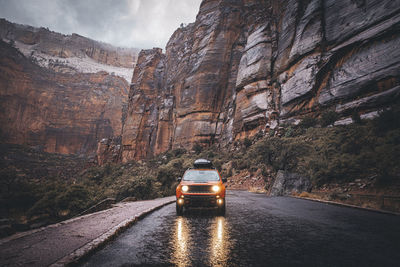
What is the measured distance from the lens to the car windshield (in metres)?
7.49

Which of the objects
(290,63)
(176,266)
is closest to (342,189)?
(176,266)

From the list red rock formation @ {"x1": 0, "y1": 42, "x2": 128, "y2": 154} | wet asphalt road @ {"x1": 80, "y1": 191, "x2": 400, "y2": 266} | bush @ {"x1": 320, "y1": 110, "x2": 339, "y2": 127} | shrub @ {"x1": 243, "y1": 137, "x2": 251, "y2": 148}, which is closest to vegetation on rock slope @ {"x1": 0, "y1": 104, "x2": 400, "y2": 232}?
bush @ {"x1": 320, "y1": 110, "x2": 339, "y2": 127}

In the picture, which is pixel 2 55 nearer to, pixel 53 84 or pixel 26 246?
pixel 53 84

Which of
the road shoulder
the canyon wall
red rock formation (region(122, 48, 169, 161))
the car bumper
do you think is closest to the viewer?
the road shoulder

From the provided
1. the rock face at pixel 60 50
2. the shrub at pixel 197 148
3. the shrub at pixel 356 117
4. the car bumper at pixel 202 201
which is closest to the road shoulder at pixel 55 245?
the car bumper at pixel 202 201

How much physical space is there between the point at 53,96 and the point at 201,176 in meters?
114

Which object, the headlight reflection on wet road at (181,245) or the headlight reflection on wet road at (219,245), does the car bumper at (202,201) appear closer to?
the headlight reflection on wet road at (181,245)

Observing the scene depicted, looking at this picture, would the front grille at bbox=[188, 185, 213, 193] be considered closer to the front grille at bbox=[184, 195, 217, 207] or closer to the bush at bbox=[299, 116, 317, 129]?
the front grille at bbox=[184, 195, 217, 207]

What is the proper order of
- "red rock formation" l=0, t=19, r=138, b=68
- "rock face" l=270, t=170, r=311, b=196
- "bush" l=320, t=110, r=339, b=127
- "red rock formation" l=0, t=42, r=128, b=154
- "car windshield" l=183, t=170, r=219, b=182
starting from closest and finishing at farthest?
1. "car windshield" l=183, t=170, r=219, b=182
2. "rock face" l=270, t=170, r=311, b=196
3. "bush" l=320, t=110, r=339, b=127
4. "red rock formation" l=0, t=42, r=128, b=154
5. "red rock formation" l=0, t=19, r=138, b=68

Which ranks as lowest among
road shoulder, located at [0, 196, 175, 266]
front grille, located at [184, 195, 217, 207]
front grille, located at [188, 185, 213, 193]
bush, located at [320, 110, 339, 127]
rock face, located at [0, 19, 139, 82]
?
road shoulder, located at [0, 196, 175, 266]

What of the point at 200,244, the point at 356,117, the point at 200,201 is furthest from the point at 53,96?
the point at 200,244

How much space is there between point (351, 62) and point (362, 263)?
23.9 metres

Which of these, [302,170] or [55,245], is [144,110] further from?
[55,245]

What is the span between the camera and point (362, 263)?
116 inches
